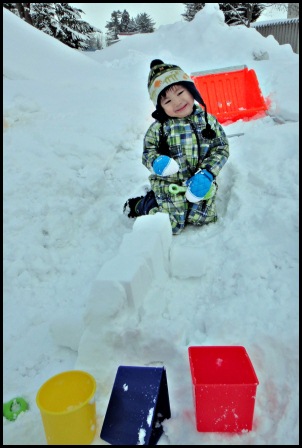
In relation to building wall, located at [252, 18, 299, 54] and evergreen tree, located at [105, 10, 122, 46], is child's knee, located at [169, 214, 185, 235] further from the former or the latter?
evergreen tree, located at [105, 10, 122, 46]

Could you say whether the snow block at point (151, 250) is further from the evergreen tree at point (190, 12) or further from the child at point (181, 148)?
the evergreen tree at point (190, 12)

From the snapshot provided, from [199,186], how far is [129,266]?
91cm

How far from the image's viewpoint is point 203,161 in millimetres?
2705

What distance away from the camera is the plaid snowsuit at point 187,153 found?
2.70 meters

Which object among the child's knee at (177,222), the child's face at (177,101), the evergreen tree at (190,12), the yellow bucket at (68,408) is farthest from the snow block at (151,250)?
the evergreen tree at (190,12)

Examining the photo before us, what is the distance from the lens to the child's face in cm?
260

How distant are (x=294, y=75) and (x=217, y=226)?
182 inches

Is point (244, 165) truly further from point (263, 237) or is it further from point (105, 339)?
point (105, 339)

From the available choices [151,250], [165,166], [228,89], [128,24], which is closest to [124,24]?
[128,24]

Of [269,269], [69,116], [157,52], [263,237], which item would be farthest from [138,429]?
[157,52]

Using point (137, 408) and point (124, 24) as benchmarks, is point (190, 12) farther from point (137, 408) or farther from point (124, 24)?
point (137, 408)

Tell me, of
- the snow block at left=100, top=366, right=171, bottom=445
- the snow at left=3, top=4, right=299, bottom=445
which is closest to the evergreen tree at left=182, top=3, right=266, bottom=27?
the snow at left=3, top=4, right=299, bottom=445

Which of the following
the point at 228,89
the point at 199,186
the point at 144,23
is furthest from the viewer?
the point at 144,23

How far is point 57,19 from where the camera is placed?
615 inches
